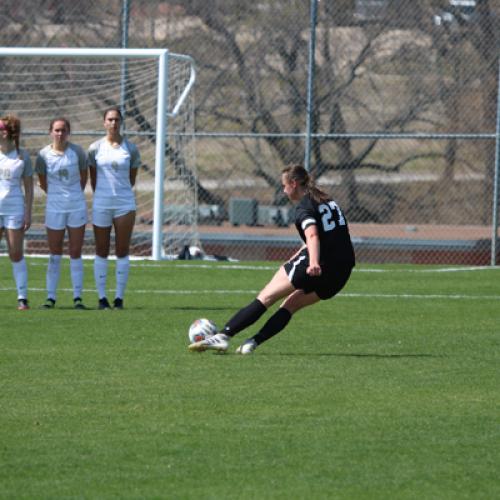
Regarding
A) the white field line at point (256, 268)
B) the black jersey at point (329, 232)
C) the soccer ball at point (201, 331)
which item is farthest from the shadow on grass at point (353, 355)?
the white field line at point (256, 268)

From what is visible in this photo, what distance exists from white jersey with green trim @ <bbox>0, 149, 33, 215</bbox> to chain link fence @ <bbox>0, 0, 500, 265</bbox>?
10755 mm

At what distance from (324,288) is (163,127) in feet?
33.2

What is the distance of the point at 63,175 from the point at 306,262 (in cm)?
434

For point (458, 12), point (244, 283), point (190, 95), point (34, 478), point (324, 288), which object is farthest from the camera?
point (458, 12)

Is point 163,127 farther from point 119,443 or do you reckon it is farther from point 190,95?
point 119,443

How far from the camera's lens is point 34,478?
20.4ft

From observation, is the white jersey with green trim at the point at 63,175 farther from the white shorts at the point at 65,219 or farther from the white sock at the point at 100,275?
the white sock at the point at 100,275

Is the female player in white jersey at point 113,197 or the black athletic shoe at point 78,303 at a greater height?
the female player in white jersey at point 113,197

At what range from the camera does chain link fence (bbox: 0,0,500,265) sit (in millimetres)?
25219

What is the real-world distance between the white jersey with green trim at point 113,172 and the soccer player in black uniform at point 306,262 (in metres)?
3.60

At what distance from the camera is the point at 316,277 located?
9836 millimetres

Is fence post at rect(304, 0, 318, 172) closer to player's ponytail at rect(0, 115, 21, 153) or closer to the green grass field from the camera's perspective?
the green grass field

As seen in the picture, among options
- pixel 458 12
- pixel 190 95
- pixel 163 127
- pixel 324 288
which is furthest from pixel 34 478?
pixel 458 12

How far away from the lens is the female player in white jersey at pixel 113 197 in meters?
13.4
